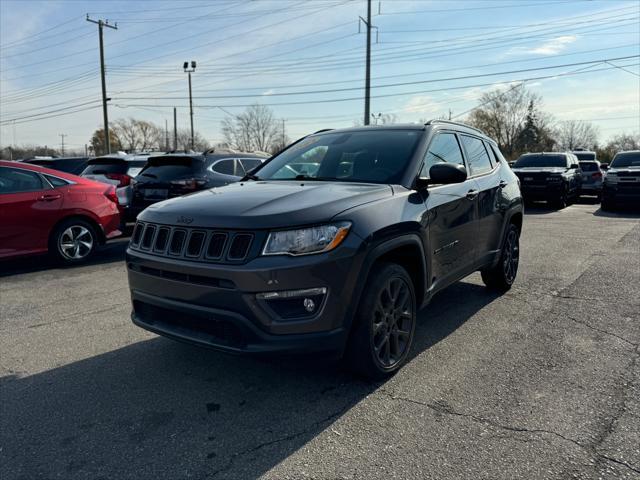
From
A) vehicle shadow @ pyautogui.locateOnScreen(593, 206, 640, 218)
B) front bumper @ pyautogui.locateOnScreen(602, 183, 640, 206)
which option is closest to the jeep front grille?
vehicle shadow @ pyautogui.locateOnScreen(593, 206, 640, 218)

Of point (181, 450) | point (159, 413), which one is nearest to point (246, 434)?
point (181, 450)

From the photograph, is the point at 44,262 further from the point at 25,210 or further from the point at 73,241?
the point at 25,210

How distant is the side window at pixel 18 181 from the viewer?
6.88m

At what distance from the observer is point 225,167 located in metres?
9.01

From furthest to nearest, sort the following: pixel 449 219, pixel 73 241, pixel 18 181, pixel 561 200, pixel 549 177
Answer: pixel 561 200, pixel 549 177, pixel 73 241, pixel 18 181, pixel 449 219

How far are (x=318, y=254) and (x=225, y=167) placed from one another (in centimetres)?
654

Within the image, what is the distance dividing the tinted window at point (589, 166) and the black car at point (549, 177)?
9.28 feet

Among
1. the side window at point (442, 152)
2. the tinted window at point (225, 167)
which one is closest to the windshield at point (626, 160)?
the tinted window at point (225, 167)

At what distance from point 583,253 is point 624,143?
89.9 metres

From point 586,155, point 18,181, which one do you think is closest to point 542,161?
point 586,155

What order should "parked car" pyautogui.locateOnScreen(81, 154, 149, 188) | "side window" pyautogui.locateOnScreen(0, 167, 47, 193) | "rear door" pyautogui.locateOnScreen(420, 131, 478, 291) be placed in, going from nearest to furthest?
"rear door" pyautogui.locateOnScreen(420, 131, 478, 291) → "side window" pyautogui.locateOnScreen(0, 167, 47, 193) → "parked car" pyautogui.locateOnScreen(81, 154, 149, 188)

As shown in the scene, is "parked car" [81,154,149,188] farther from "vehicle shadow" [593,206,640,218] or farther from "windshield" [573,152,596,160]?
"windshield" [573,152,596,160]

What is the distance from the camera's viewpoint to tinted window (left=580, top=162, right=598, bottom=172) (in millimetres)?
19500

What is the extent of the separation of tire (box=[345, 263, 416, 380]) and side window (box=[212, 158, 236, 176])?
6012 millimetres
